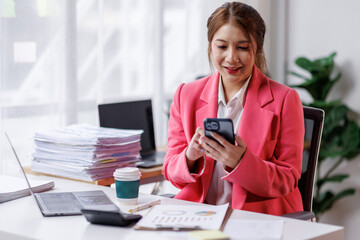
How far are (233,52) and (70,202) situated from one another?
0.76 meters

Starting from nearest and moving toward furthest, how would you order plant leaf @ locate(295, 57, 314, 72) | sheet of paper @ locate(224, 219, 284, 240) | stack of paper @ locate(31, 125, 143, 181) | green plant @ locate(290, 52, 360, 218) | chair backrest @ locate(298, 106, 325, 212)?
sheet of paper @ locate(224, 219, 284, 240) → chair backrest @ locate(298, 106, 325, 212) → stack of paper @ locate(31, 125, 143, 181) → green plant @ locate(290, 52, 360, 218) → plant leaf @ locate(295, 57, 314, 72)

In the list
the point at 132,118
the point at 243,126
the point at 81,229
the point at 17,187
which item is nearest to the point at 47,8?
the point at 132,118

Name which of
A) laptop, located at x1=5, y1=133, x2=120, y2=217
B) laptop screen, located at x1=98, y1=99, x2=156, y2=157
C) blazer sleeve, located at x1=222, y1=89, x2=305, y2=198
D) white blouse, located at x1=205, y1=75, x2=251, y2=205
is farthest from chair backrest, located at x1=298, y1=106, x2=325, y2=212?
laptop screen, located at x1=98, y1=99, x2=156, y2=157

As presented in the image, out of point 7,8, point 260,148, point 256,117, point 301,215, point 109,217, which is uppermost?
point 7,8

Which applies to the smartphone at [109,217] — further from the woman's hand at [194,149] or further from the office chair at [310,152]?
the office chair at [310,152]

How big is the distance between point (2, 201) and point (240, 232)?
Result: 0.83 meters

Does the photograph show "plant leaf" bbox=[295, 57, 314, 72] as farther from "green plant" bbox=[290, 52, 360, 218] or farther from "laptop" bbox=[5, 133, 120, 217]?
"laptop" bbox=[5, 133, 120, 217]

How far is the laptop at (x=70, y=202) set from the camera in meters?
1.59

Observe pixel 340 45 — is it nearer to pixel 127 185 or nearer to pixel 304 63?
pixel 304 63

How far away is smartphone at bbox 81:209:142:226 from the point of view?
56.9 inches

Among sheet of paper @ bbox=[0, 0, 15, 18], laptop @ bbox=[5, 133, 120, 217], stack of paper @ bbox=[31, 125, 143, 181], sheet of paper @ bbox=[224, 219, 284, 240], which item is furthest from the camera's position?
sheet of paper @ bbox=[0, 0, 15, 18]

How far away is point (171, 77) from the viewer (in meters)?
3.68

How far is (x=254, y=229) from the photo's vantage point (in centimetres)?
142

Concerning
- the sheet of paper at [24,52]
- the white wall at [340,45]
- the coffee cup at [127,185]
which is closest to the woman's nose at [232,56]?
the coffee cup at [127,185]
